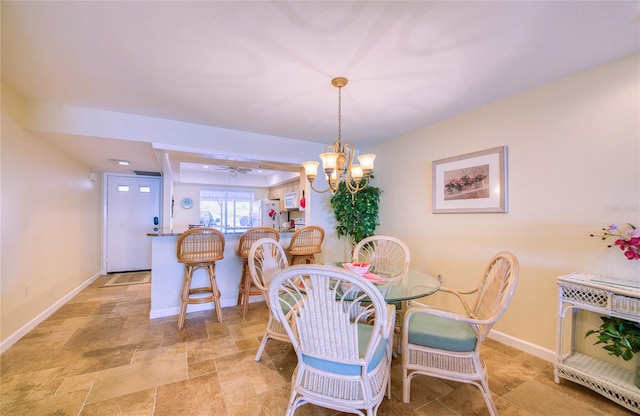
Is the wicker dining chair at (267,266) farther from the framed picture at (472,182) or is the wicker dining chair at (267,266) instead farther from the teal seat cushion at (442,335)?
the framed picture at (472,182)

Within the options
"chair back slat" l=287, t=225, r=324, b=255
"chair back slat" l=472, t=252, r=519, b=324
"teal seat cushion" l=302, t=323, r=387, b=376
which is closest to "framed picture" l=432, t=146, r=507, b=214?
"chair back slat" l=472, t=252, r=519, b=324

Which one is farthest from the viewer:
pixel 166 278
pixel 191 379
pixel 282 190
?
pixel 282 190

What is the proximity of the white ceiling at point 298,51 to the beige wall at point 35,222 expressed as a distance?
1.85 feet

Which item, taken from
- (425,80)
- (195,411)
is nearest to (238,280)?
(195,411)

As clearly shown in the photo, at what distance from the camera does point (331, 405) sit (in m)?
1.28

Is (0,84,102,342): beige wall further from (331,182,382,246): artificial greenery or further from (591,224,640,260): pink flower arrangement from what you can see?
(591,224,640,260): pink flower arrangement

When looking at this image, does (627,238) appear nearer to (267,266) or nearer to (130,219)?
(267,266)

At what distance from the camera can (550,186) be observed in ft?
6.95

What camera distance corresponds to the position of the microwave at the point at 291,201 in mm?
5793

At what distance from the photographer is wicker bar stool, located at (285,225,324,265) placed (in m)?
3.24

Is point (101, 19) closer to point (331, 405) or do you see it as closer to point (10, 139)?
point (10, 139)

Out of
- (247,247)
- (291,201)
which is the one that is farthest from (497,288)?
(291,201)

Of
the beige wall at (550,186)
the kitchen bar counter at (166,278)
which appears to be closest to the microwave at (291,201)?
the kitchen bar counter at (166,278)

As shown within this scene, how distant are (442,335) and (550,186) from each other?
1.59 m
